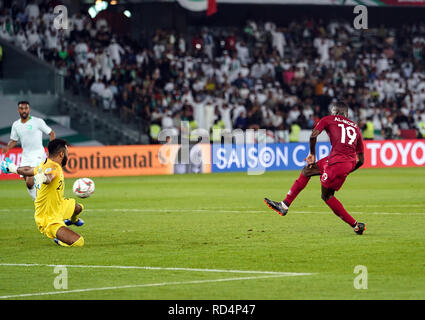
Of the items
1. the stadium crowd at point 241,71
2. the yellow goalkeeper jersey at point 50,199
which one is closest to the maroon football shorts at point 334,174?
the yellow goalkeeper jersey at point 50,199

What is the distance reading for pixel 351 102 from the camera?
137 feet

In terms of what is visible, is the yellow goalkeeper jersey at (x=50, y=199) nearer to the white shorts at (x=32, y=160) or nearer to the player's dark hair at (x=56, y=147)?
the player's dark hair at (x=56, y=147)

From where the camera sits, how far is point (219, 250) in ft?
40.8

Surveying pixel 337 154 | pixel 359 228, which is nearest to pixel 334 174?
pixel 337 154

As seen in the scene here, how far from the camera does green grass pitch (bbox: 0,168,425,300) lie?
9.28 m

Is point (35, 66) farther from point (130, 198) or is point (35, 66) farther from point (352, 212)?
point (352, 212)

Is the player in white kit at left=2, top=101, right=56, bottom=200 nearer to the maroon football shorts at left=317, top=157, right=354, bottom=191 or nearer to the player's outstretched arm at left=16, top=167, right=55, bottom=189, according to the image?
the player's outstretched arm at left=16, top=167, right=55, bottom=189

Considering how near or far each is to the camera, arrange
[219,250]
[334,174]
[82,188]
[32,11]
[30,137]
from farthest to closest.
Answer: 1. [32,11]
2. [30,137]
3. [334,174]
4. [82,188]
5. [219,250]

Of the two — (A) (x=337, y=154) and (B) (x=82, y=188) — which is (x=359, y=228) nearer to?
(A) (x=337, y=154)

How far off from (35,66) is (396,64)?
18749 mm

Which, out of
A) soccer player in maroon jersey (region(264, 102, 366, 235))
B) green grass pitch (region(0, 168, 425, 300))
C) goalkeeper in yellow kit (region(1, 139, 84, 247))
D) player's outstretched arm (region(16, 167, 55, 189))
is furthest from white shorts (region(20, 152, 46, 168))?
soccer player in maroon jersey (region(264, 102, 366, 235))

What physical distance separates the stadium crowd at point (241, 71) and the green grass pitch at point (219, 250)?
14946 millimetres

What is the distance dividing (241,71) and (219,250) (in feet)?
96.7

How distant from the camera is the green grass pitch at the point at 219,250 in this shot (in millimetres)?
9281
